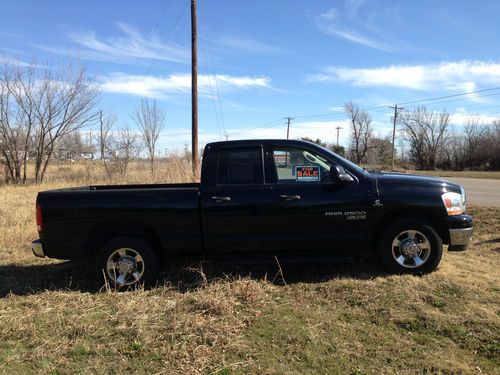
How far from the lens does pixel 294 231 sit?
5562mm

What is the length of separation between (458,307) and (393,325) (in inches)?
33.0

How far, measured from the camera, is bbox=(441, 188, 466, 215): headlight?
5.61 metres

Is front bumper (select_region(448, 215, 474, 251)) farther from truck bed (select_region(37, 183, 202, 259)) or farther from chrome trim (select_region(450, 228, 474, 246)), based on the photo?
truck bed (select_region(37, 183, 202, 259))

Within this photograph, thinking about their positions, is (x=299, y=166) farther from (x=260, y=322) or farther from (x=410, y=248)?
(x=260, y=322)

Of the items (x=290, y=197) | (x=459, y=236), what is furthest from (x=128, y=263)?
(x=459, y=236)

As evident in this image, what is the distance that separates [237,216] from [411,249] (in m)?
2.24

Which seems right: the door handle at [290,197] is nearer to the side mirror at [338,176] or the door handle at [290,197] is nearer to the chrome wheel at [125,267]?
the side mirror at [338,176]

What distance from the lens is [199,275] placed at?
5859 mm

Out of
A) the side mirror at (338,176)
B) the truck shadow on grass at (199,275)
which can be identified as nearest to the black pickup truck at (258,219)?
the side mirror at (338,176)

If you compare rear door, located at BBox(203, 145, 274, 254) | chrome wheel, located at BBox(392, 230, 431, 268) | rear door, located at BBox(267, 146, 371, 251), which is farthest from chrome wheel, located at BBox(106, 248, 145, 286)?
chrome wheel, located at BBox(392, 230, 431, 268)

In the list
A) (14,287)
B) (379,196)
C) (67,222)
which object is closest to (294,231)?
(379,196)

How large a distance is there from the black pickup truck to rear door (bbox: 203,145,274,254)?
12 mm

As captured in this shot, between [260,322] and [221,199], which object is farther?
[221,199]

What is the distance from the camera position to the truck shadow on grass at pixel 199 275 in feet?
18.5
